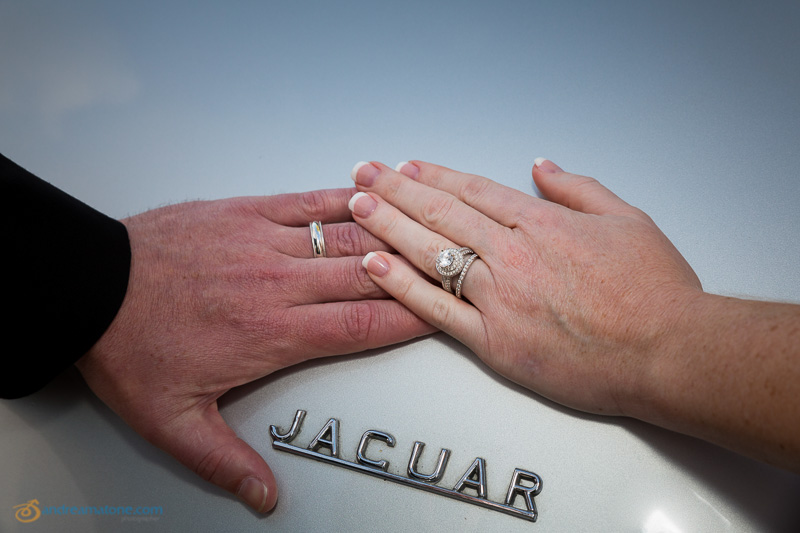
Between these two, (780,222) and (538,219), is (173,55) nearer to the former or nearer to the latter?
(538,219)

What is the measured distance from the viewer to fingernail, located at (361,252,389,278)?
1116 millimetres

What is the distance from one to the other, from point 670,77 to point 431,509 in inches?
56.0

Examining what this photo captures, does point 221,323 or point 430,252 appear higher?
point 430,252

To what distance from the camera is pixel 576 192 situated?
3.88 ft

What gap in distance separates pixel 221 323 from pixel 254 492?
0.37m

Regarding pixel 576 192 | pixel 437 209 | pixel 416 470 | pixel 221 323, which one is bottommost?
pixel 416 470

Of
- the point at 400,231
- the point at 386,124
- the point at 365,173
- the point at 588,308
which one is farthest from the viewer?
the point at 386,124

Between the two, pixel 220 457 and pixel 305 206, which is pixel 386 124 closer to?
pixel 305 206

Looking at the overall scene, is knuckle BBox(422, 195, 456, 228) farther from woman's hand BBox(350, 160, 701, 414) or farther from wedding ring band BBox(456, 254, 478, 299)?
wedding ring band BBox(456, 254, 478, 299)

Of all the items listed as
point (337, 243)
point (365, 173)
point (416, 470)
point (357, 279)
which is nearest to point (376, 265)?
point (357, 279)

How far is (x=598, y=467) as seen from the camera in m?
0.94

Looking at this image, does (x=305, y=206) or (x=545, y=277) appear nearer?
(x=545, y=277)

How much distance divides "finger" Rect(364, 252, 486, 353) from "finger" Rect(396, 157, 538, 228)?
229mm

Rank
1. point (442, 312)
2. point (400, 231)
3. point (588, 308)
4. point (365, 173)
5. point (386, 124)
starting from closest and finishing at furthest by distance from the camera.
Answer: point (588, 308) < point (442, 312) < point (400, 231) < point (365, 173) < point (386, 124)
